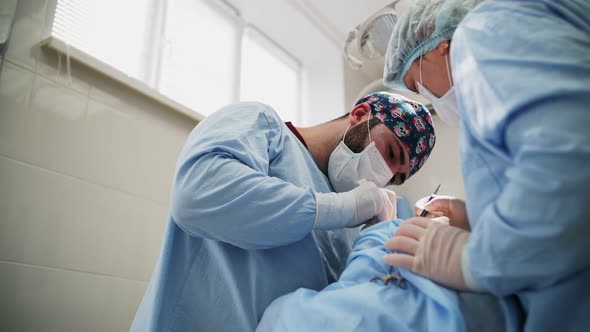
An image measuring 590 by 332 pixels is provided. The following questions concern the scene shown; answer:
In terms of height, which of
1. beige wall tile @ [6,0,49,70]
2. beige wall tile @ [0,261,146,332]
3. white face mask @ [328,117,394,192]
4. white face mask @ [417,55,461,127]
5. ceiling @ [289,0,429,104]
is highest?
ceiling @ [289,0,429,104]

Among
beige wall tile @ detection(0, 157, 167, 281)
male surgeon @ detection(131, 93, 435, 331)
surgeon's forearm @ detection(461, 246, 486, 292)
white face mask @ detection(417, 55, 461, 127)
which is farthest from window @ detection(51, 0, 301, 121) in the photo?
surgeon's forearm @ detection(461, 246, 486, 292)

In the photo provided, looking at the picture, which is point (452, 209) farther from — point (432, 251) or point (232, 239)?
point (232, 239)

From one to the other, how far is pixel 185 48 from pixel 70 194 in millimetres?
1241

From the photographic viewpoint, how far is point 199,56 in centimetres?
252

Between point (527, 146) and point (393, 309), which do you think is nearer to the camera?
point (527, 146)

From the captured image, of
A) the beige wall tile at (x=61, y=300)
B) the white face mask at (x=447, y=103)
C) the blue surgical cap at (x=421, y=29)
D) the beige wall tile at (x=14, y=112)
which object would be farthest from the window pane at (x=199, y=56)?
the white face mask at (x=447, y=103)

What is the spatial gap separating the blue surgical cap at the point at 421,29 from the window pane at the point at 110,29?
1438 millimetres

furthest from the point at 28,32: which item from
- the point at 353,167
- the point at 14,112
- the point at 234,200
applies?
the point at 353,167

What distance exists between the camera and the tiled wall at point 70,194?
4.51 ft

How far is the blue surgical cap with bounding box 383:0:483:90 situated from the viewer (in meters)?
0.99

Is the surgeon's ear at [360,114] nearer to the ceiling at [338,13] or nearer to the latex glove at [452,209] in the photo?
the latex glove at [452,209]

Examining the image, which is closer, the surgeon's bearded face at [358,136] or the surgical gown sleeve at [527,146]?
the surgical gown sleeve at [527,146]

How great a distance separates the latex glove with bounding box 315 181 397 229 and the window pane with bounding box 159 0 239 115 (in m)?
1.47

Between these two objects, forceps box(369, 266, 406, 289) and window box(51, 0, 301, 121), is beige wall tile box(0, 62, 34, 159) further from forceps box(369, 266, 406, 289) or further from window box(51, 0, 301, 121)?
forceps box(369, 266, 406, 289)
